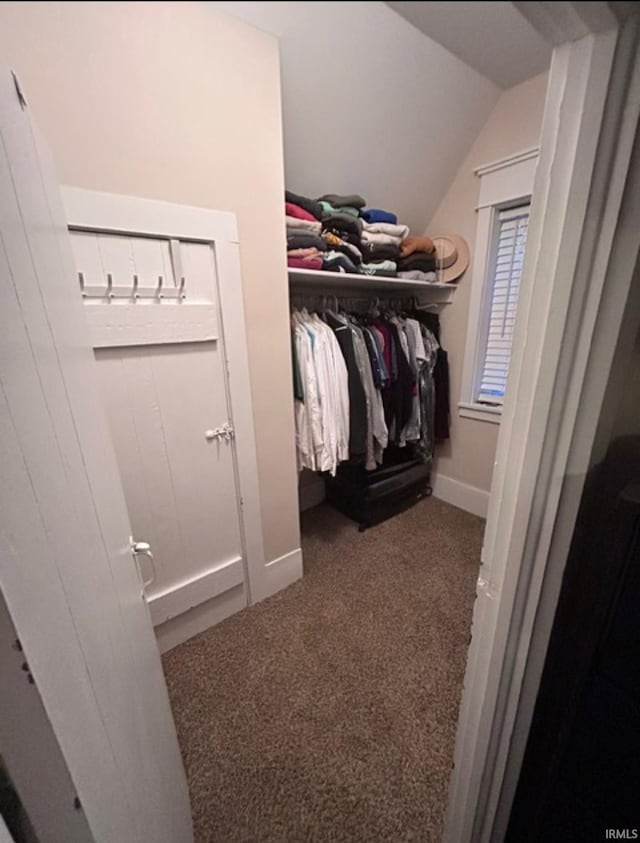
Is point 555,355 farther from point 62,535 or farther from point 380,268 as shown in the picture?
point 380,268

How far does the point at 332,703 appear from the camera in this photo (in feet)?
4.19

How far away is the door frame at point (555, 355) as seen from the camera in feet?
1.32

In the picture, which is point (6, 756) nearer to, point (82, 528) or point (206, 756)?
point (82, 528)

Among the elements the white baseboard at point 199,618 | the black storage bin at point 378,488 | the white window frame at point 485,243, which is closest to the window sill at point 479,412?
the white window frame at point 485,243

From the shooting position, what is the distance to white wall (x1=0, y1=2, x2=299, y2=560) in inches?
32.5

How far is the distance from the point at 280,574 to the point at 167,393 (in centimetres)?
110

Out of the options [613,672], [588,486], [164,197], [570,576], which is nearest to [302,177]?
[164,197]

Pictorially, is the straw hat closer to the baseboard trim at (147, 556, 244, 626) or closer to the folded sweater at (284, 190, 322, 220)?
the folded sweater at (284, 190, 322, 220)

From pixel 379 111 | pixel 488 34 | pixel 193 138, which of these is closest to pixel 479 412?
pixel 379 111

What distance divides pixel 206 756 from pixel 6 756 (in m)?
0.93

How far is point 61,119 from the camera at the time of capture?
3.05 ft

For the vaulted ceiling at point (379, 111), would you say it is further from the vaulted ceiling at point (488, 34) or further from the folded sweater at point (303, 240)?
the folded sweater at point (303, 240)

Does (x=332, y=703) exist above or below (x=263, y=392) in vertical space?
below

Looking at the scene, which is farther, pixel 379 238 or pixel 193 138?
pixel 379 238
